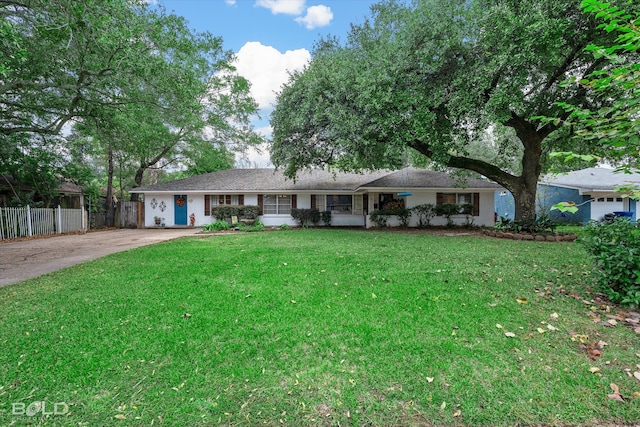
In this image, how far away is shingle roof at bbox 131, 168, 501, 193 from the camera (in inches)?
633

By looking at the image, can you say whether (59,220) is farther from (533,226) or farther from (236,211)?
(533,226)

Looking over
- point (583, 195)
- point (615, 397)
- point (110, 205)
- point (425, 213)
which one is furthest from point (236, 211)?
point (583, 195)

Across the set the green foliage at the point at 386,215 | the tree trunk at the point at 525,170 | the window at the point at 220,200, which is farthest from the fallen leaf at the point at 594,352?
the window at the point at 220,200

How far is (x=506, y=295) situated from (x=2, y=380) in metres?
6.05

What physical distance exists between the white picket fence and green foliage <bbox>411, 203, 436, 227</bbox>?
1765cm

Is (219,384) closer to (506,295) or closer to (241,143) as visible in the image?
(506,295)

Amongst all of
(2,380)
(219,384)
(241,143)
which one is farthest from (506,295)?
(241,143)

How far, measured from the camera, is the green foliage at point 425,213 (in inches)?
616

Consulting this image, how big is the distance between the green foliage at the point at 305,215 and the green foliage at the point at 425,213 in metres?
5.41

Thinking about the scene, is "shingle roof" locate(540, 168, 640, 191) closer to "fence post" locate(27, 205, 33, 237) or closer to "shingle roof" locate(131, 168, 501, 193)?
"shingle roof" locate(131, 168, 501, 193)

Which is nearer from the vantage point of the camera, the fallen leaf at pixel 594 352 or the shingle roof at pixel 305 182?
the fallen leaf at pixel 594 352

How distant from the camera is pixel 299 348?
3.06 m

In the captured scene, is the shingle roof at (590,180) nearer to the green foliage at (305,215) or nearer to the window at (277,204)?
the green foliage at (305,215)

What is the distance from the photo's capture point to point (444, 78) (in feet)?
31.2
